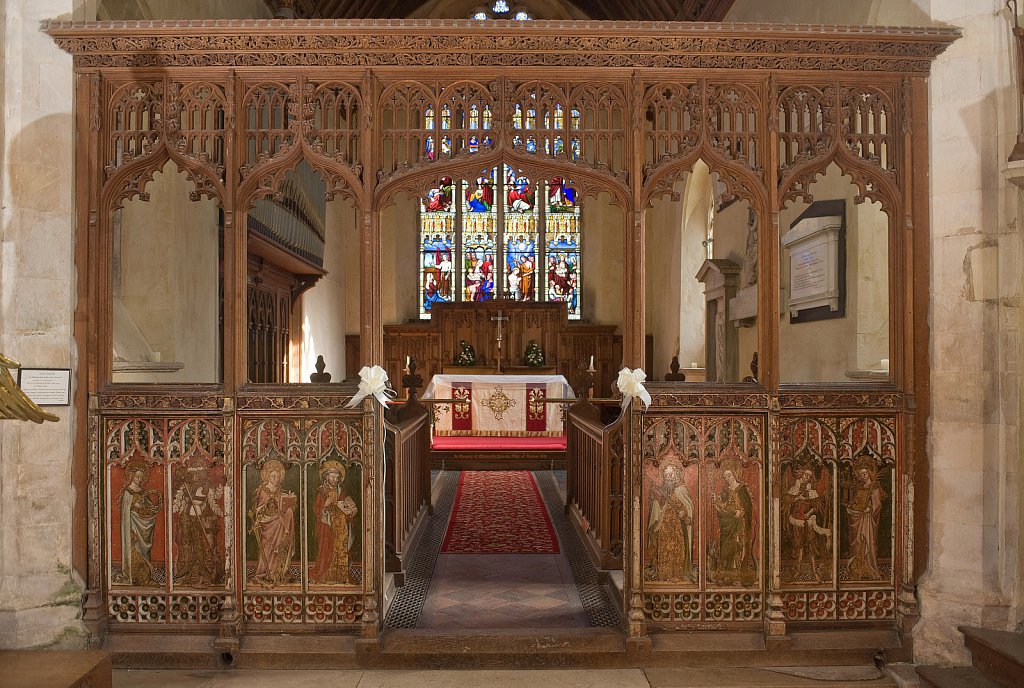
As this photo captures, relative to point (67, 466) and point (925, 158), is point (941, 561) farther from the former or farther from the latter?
point (67, 466)

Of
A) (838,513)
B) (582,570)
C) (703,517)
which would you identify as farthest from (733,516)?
(582,570)

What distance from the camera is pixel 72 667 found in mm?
2639

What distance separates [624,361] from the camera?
11.6 ft

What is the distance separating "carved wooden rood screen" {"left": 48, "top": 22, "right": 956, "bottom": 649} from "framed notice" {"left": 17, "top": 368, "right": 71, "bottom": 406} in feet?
0.37

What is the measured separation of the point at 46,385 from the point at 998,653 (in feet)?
14.3

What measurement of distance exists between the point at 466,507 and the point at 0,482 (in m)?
3.73

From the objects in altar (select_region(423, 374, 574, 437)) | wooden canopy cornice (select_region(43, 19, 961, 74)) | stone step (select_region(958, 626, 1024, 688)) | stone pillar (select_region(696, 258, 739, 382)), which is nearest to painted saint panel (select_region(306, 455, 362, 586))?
wooden canopy cornice (select_region(43, 19, 961, 74))

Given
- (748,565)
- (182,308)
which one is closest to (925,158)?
(748,565)

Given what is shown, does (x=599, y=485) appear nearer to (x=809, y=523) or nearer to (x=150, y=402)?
(x=809, y=523)

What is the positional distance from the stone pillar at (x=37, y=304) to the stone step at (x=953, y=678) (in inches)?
151

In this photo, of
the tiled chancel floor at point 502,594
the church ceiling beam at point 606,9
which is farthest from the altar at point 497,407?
the church ceiling beam at point 606,9

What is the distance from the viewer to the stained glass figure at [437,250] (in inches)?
506

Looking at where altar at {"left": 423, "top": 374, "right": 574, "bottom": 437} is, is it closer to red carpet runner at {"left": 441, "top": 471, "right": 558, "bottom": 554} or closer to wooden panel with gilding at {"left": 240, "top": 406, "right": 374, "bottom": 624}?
red carpet runner at {"left": 441, "top": 471, "right": 558, "bottom": 554}

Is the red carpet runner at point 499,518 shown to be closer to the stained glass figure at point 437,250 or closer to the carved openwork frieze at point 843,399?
the carved openwork frieze at point 843,399
